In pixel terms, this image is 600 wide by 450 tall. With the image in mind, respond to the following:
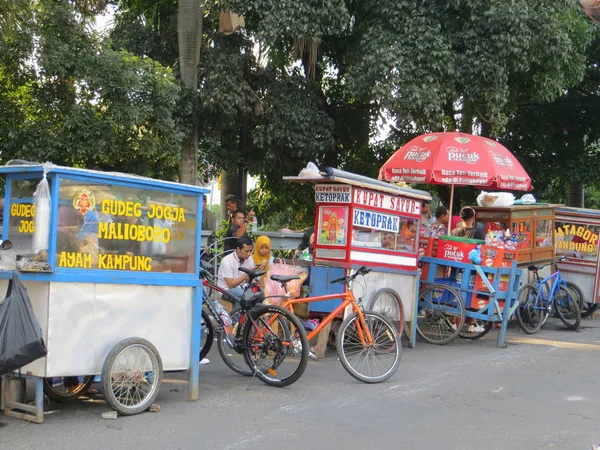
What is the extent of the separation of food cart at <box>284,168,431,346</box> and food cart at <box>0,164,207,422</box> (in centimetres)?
243

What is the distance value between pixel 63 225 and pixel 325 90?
12.2m

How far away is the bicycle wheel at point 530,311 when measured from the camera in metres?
11.0

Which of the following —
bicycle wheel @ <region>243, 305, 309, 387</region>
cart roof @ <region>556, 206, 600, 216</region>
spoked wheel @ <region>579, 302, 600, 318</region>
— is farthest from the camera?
spoked wheel @ <region>579, 302, 600, 318</region>

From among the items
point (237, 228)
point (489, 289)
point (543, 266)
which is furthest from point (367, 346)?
point (543, 266)

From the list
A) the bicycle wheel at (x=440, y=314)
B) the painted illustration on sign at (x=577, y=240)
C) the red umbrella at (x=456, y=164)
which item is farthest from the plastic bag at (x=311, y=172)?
the painted illustration on sign at (x=577, y=240)

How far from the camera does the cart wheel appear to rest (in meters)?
5.80

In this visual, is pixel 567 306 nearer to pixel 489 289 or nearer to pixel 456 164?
pixel 489 289

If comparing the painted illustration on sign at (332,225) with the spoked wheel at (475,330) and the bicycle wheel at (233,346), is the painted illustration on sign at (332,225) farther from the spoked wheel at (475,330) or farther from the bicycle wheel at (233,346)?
the spoked wheel at (475,330)

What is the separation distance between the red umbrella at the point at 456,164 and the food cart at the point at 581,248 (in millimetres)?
1507

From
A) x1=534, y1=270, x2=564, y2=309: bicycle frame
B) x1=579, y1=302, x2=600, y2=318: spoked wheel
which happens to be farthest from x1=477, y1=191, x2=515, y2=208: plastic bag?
x1=579, y1=302, x2=600, y2=318: spoked wheel

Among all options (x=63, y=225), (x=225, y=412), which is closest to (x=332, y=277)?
(x=225, y=412)

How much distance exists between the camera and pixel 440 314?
10.2 m

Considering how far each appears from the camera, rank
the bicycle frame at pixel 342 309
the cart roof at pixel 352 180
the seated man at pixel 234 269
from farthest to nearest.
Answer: the seated man at pixel 234 269 → the cart roof at pixel 352 180 → the bicycle frame at pixel 342 309

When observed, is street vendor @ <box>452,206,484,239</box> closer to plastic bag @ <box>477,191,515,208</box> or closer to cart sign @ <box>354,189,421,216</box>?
plastic bag @ <box>477,191,515,208</box>
